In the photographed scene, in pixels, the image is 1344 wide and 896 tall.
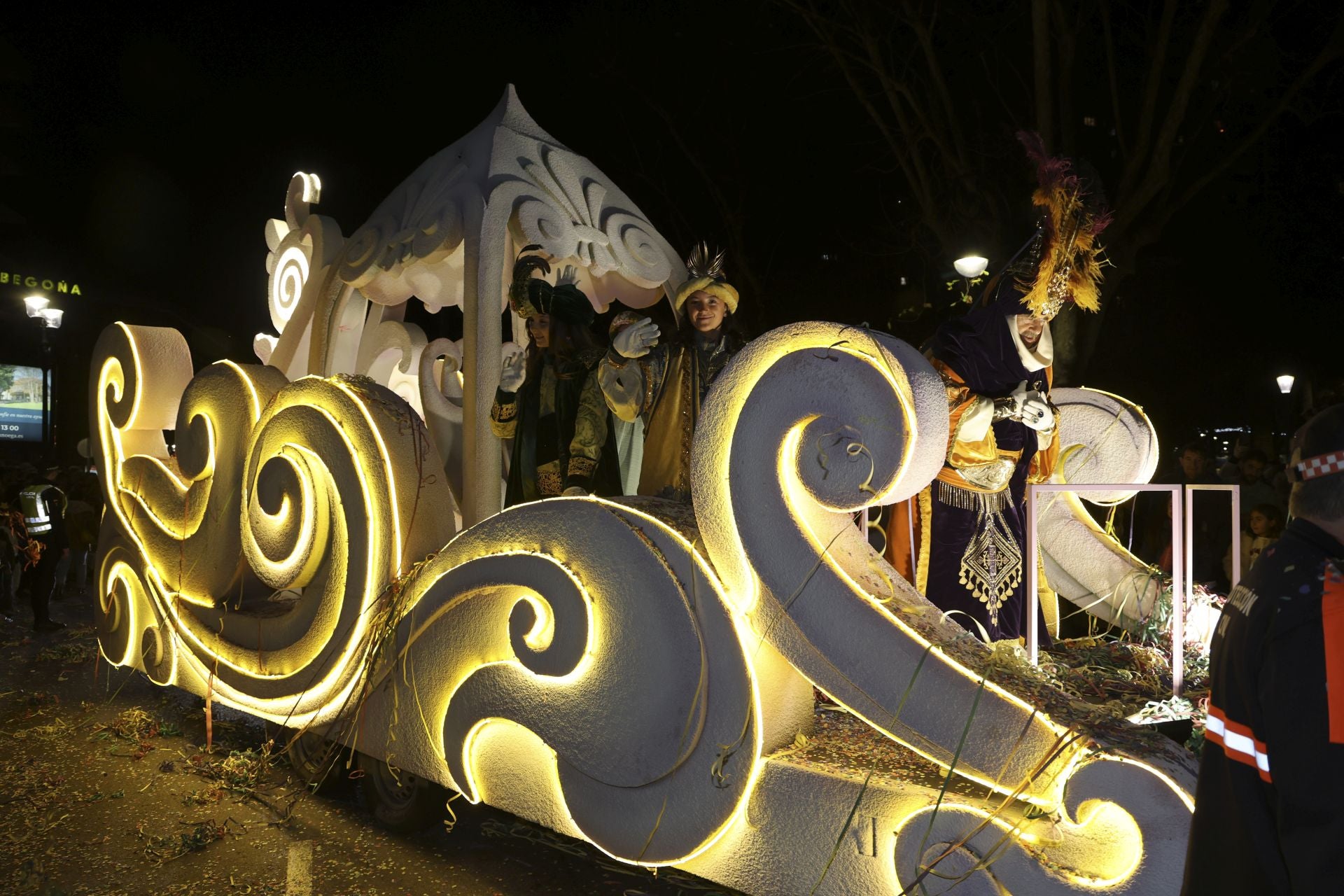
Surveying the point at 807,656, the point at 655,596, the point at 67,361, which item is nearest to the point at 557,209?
the point at 655,596

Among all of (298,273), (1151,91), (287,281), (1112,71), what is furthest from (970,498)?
(1112,71)

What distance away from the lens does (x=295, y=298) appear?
6746 mm

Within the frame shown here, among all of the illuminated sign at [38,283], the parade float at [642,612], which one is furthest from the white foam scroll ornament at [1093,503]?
the illuminated sign at [38,283]

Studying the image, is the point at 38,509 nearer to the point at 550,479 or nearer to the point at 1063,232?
the point at 550,479

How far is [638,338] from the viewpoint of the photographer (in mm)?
4035

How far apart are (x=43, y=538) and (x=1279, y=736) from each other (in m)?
9.59

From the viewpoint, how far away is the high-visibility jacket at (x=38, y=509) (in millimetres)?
8914

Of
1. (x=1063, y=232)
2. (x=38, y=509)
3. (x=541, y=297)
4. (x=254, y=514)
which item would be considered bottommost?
(x=38, y=509)

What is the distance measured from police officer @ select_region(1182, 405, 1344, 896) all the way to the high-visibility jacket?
9.45 m

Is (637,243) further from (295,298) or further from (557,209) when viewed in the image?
(295,298)

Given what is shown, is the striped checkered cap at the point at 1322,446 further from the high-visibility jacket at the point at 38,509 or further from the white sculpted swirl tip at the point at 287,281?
the high-visibility jacket at the point at 38,509

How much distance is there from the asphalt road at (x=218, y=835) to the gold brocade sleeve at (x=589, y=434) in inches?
55.0

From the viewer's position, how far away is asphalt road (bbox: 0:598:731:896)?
354cm

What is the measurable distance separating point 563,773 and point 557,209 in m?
2.84
